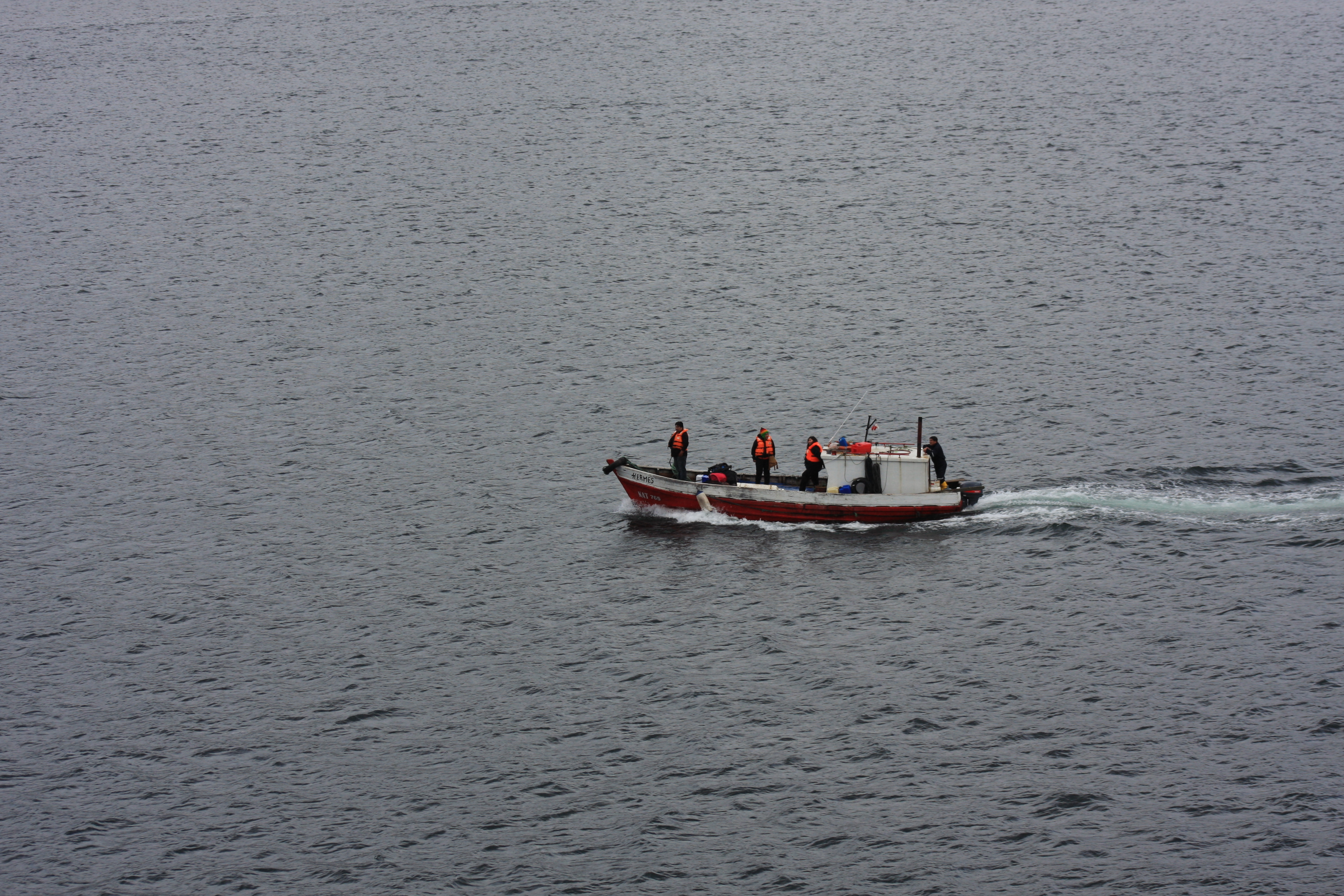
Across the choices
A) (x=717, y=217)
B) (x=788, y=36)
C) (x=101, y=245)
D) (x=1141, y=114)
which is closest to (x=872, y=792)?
(x=717, y=217)

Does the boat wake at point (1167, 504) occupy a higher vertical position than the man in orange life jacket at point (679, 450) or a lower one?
lower

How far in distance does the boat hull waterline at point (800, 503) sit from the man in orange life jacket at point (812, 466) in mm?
657

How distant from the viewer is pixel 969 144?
339 feet

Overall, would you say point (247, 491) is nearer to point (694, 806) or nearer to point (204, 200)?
point (694, 806)

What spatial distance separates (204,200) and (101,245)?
10384 mm

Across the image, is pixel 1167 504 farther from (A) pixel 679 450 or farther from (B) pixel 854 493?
(A) pixel 679 450

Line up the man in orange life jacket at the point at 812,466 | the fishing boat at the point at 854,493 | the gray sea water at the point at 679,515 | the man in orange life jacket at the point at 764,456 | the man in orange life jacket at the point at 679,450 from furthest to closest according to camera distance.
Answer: the man in orange life jacket at the point at 679,450, the man in orange life jacket at the point at 764,456, the man in orange life jacket at the point at 812,466, the fishing boat at the point at 854,493, the gray sea water at the point at 679,515

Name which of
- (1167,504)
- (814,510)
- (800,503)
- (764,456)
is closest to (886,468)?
(814,510)

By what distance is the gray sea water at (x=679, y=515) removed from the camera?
1393 inches

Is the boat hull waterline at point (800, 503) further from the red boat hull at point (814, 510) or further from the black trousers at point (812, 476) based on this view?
the black trousers at point (812, 476)

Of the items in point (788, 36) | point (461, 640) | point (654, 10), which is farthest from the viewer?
point (654, 10)

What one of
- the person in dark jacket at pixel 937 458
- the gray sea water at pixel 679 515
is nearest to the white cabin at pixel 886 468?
the person in dark jacket at pixel 937 458

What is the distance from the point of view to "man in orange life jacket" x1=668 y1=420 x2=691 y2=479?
4972cm

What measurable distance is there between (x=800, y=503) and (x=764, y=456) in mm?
2174
